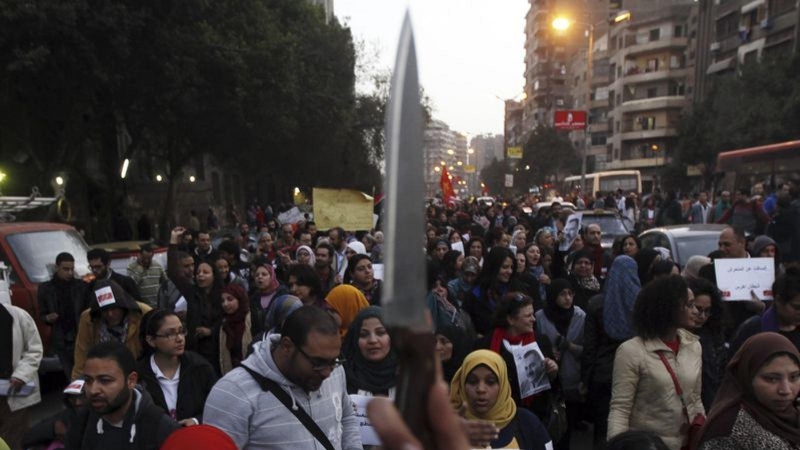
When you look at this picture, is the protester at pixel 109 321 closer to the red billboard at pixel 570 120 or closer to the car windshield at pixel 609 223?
the car windshield at pixel 609 223

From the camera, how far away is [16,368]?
4887mm

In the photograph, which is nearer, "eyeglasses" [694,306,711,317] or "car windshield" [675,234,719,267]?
"eyeglasses" [694,306,711,317]

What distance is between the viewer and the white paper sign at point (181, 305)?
6.32m

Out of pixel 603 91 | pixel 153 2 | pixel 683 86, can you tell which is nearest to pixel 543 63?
pixel 603 91

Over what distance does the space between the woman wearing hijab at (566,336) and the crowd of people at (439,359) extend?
0.02 meters

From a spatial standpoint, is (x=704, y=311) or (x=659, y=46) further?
(x=659, y=46)

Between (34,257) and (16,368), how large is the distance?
13.2 feet

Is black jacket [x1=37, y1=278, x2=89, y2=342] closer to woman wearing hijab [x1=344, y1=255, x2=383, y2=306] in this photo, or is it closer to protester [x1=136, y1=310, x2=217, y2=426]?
woman wearing hijab [x1=344, y1=255, x2=383, y2=306]

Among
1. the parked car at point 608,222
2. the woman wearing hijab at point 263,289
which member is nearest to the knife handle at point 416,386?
the woman wearing hijab at point 263,289

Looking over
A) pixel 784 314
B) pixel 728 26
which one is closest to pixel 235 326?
pixel 784 314

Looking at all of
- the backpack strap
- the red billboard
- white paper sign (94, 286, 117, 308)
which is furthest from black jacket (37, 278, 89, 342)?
the red billboard

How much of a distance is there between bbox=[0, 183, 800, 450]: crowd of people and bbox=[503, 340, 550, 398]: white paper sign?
0.01m

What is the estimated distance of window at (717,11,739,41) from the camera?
1891 inches

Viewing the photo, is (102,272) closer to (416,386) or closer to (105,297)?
(105,297)
